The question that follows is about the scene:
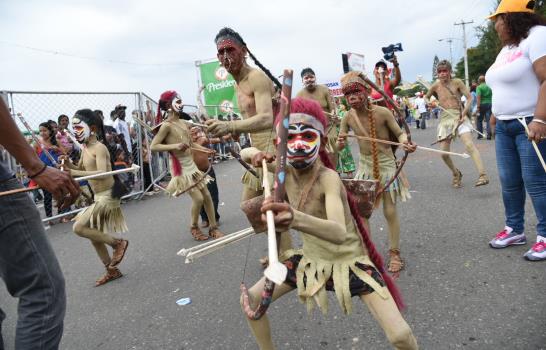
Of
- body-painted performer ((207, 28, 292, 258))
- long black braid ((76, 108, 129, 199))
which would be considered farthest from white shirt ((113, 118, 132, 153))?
body-painted performer ((207, 28, 292, 258))

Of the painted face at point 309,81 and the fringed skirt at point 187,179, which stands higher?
the painted face at point 309,81

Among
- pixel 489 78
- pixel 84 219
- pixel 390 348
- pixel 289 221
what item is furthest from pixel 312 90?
pixel 289 221

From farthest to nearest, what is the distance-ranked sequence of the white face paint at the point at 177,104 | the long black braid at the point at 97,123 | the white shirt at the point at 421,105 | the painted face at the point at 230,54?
the white shirt at the point at 421,105 < the white face paint at the point at 177,104 < the long black braid at the point at 97,123 < the painted face at the point at 230,54

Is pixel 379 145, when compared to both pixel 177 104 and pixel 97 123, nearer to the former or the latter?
pixel 177 104

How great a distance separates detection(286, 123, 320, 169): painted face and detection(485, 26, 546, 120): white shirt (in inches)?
79.4

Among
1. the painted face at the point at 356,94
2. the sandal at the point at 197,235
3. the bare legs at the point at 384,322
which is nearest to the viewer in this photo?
the bare legs at the point at 384,322

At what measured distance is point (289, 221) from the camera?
1.56 m

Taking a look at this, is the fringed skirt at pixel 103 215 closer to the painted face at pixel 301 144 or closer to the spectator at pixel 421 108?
the painted face at pixel 301 144

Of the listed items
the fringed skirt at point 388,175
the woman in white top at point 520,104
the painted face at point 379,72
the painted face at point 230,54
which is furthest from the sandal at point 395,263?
the painted face at point 379,72

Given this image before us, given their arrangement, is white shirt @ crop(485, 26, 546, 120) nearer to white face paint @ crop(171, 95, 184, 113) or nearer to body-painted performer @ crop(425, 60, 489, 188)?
body-painted performer @ crop(425, 60, 489, 188)

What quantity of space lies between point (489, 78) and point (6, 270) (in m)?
3.55

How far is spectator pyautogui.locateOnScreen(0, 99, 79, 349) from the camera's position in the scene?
189cm

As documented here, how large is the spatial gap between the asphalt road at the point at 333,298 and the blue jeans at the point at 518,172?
1.18 ft

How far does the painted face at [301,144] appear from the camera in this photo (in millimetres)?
2033
